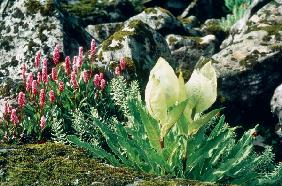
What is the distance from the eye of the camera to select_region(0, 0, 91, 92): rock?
30.1ft

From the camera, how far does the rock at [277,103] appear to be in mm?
10117

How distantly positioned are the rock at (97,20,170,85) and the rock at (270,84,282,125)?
8.40 feet

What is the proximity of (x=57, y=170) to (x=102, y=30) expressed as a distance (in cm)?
1019

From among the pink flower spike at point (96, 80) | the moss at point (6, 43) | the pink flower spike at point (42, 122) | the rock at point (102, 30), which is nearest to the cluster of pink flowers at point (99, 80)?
the pink flower spike at point (96, 80)

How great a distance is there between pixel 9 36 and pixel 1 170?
20.9 ft

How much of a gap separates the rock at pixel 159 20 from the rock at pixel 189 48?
1.50 ft

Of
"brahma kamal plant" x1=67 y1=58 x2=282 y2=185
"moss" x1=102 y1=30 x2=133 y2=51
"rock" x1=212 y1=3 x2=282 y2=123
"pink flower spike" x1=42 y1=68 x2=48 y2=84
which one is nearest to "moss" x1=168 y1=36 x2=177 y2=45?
"rock" x1=212 y1=3 x2=282 y2=123

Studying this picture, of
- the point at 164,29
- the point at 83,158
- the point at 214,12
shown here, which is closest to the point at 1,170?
the point at 83,158

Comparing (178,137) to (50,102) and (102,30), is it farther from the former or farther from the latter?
(102,30)

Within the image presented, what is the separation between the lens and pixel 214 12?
22.6 metres

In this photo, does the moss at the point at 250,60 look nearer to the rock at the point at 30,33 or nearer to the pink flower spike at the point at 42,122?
the rock at the point at 30,33

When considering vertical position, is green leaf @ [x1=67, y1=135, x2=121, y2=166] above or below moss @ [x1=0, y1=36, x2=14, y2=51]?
below

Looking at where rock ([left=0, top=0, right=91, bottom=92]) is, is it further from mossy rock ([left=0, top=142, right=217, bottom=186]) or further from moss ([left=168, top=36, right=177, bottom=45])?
mossy rock ([left=0, top=142, right=217, bottom=186])

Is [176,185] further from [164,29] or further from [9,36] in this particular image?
[164,29]
